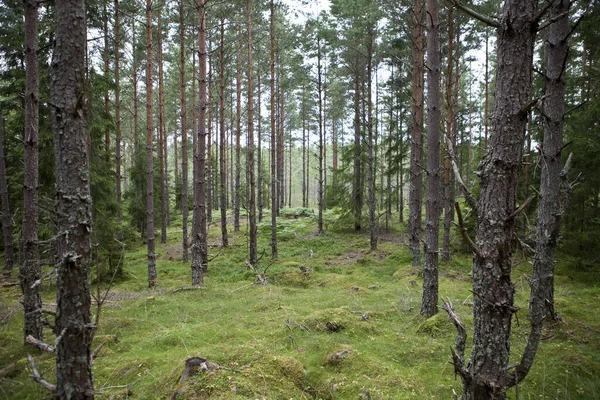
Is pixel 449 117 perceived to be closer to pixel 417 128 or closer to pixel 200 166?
pixel 417 128

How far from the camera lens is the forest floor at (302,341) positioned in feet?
13.6

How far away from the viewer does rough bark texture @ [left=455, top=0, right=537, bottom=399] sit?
98.3 inches

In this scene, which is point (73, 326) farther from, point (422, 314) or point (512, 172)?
point (422, 314)

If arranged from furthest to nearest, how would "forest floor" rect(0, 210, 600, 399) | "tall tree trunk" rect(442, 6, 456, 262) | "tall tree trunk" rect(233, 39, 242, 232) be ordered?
"tall tree trunk" rect(233, 39, 242, 232)
"tall tree trunk" rect(442, 6, 456, 262)
"forest floor" rect(0, 210, 600, 399)

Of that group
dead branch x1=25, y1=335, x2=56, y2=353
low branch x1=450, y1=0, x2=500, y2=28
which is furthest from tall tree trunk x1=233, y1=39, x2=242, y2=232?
dead branch x1=25, y1=335, x2=56, y2=353

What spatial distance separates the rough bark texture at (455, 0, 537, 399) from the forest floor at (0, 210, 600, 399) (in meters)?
0.27

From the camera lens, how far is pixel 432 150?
7086mm

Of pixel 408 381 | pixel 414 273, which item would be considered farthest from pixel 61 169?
pixel 414 273

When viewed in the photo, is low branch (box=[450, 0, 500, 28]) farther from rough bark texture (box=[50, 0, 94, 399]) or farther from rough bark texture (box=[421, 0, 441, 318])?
rough bark texture (box=[421, 0, 441, 318])

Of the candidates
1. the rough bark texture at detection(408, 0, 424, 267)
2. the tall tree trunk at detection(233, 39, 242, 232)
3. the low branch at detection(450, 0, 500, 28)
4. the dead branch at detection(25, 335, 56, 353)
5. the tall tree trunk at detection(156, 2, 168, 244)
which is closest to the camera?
the low branch at detection(450, 0, 500, 28)

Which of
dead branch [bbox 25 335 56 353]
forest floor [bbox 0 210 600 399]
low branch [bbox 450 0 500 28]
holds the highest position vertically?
low branch [bbox 450 0 500 28]

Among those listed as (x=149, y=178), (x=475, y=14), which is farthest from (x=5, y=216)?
(x=475, y=14)

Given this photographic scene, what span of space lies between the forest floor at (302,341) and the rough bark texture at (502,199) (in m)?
0.27

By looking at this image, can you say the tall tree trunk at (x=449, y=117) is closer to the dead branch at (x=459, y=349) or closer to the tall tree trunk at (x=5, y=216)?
the dead branch at (x=459, y=349)
